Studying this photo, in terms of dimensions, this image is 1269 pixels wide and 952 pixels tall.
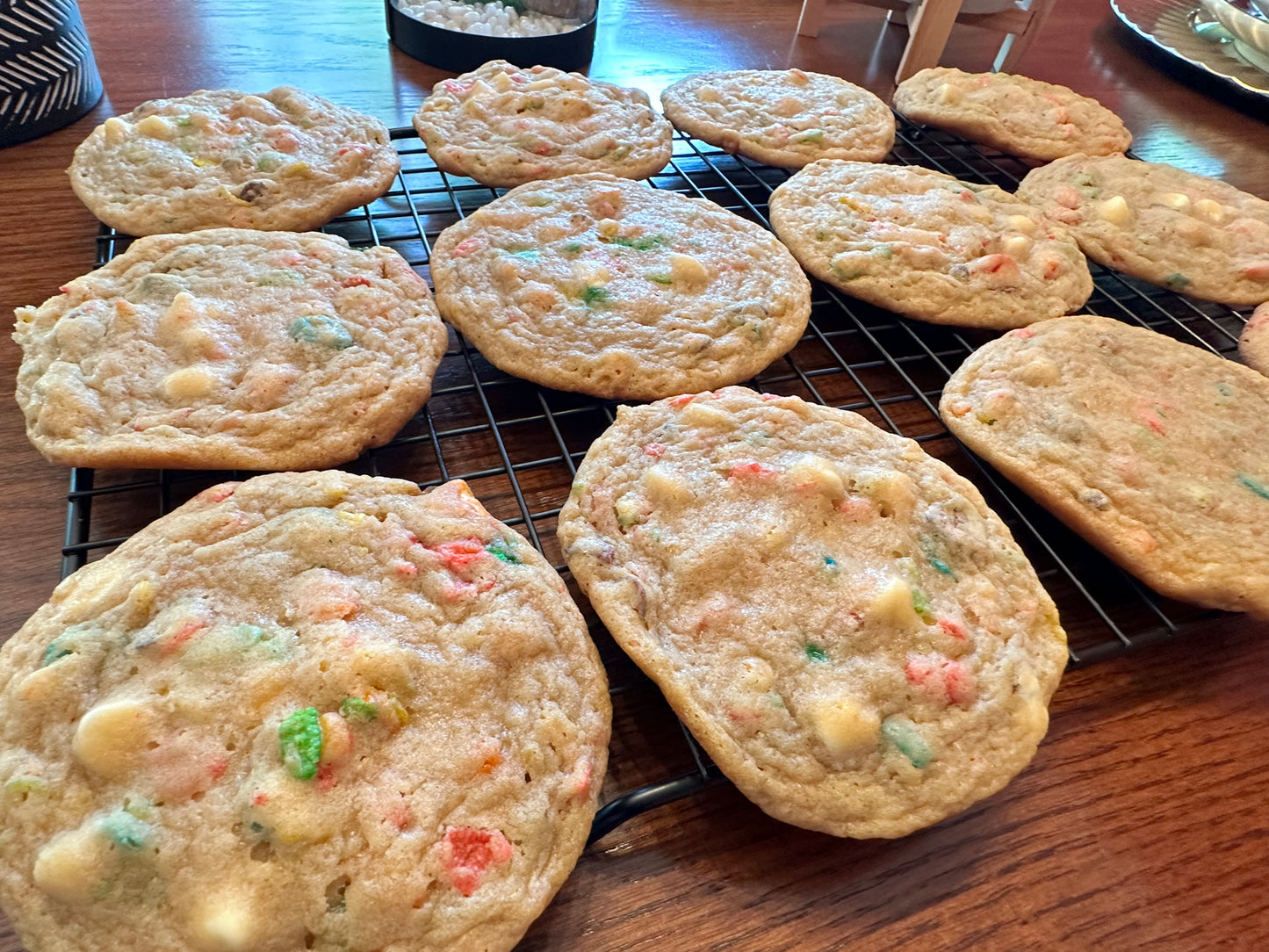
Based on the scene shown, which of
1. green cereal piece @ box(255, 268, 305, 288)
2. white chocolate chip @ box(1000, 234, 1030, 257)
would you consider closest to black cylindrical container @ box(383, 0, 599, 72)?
green cereal piece @ box(255, 268, 305, 288)

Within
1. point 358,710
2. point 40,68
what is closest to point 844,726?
point 358,710

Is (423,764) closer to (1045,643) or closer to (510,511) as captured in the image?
(510,511)

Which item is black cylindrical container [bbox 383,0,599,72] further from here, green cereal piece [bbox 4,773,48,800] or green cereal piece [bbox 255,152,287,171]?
green cereal piece [bbox 4,773,48,800]

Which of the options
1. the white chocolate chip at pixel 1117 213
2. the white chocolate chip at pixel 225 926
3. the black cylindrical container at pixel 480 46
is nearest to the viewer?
the white chocolate chip at pixel 225 926

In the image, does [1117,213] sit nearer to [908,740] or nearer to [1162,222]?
[1162,222]

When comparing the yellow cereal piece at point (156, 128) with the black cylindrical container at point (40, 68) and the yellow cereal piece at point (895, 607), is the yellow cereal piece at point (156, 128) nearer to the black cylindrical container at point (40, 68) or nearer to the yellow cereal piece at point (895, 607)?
the black cylindrical container at point (40, 68)

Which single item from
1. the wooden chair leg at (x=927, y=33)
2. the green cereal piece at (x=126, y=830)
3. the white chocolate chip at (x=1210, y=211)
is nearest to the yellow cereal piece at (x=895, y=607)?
the green cereal piece at (x=126, y=830)
